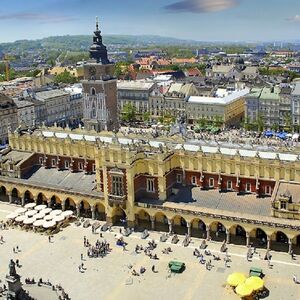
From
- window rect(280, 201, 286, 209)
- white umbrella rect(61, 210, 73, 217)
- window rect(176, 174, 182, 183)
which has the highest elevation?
window rect(176, 174, 182, 183)

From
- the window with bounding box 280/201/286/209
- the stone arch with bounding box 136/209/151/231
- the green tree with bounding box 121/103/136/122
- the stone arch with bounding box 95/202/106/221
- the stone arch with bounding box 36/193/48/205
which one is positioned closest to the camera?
the window with bounding box 280/201/286/209

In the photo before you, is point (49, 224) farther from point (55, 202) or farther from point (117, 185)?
point (117, 185)

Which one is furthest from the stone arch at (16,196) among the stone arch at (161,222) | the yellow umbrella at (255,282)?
the yellow umbrella at (255,282)

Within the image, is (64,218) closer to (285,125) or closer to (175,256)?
(175,256)

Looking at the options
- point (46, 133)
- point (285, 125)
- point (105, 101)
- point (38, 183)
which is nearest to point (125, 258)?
point (38, 183)

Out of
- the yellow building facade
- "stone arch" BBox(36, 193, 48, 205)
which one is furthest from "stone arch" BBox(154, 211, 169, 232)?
"stone arch" BBox(36, 193, 48, 205)

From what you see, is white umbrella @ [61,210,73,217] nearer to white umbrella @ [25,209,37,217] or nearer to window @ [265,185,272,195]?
white umbrella @ [25,209,37,217]

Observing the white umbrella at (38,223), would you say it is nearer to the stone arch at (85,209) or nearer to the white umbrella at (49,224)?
the white umbrella at (49,224)
